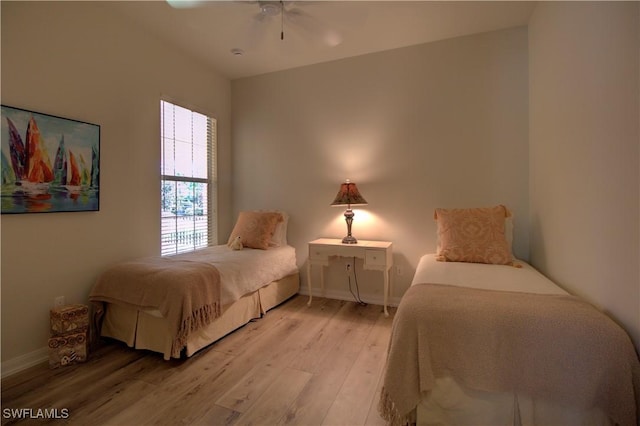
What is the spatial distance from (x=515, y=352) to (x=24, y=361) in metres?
2.96

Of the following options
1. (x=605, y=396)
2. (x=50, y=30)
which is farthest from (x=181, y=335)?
(x=50, y=30)

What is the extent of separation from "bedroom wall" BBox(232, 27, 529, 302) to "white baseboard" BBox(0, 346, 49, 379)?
7.71 feet

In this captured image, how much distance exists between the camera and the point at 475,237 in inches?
96.9

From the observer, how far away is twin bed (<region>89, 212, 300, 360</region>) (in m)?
2.07

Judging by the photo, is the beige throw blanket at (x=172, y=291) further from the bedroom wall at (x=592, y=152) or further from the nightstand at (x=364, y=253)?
the bedroom wall at (x=592, y=152)

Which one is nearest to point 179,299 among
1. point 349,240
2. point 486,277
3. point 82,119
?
point 82,119

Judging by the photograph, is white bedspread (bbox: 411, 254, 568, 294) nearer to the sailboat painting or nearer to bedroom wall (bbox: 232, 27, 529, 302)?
bedroom wall (bbox: 232, 27, 529, 302)

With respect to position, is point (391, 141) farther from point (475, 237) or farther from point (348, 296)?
point (348, 296)

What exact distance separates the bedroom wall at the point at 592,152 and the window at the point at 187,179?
342 centimetres

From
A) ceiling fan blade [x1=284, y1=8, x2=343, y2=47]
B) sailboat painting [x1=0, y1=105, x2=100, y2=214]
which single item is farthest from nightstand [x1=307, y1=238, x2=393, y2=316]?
sailboat painting [x1=0, y1=105, x2=100, y2=214]

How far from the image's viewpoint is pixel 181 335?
2.04 m

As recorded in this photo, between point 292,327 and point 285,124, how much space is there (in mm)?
2387

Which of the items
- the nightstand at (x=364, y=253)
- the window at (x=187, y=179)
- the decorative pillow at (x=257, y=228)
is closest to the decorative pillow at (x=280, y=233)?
the decorative pillow at (x=257, y=228)

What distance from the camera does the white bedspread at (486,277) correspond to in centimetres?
170
